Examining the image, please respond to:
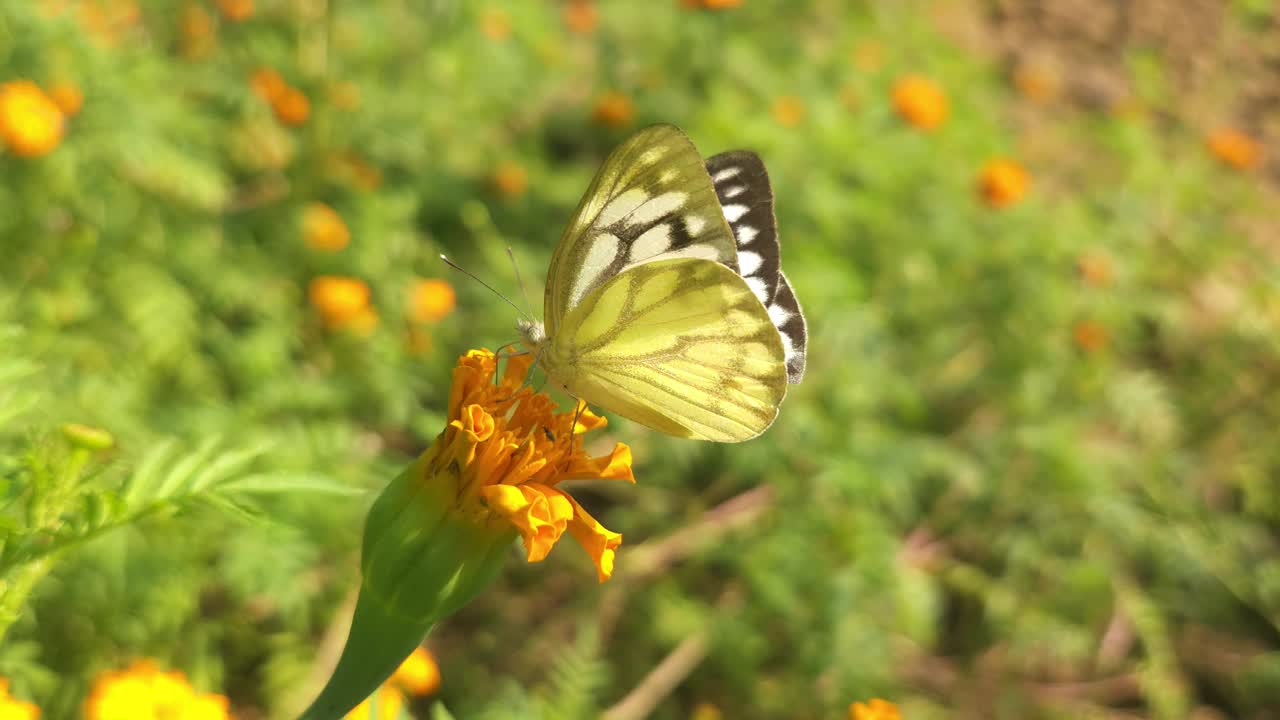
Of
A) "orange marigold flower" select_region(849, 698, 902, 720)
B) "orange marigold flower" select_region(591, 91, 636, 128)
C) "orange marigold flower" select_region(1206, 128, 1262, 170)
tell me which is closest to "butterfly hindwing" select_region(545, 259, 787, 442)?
"orange marigold flower" select_region(849, 698, 902, 720)

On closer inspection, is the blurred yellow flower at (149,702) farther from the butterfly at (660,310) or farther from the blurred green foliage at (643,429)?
the butterfly at (660,310)

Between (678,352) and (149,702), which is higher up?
(678,352)

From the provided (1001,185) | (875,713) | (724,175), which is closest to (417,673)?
(875,713)

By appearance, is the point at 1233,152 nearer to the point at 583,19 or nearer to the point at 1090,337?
the point at 1090,337

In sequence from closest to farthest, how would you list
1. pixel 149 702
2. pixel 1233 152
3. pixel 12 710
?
pixel 12 710 → pixel 149 702 → pixel 1233 152

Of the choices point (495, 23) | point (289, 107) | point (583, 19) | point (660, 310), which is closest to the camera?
point (660, 310)

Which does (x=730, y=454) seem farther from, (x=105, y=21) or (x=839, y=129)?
(x=105, y=21)
